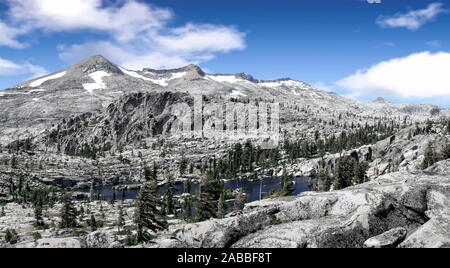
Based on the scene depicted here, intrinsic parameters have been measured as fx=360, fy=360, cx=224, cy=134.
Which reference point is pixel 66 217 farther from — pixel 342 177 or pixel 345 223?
pixel 345 223

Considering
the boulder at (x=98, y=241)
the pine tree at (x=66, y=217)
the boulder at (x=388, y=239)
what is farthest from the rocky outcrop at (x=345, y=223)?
the pine tree at (x=66, y=217)

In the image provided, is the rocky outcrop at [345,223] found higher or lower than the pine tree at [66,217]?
higher

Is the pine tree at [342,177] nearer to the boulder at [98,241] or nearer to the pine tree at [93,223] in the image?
the pine tree at [93,223]

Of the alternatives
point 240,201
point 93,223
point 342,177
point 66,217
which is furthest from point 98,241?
point 240,201

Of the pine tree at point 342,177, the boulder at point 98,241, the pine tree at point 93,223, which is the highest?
the boulder at point 98,241

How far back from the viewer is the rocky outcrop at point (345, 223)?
72.6ft

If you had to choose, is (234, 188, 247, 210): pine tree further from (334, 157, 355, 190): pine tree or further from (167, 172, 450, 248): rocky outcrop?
(167, 172, 450, 248): rocky outcrop

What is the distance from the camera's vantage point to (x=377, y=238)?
862 inches

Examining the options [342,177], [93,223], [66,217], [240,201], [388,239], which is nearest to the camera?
[388,239]

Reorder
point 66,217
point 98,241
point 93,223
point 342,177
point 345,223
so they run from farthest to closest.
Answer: point 342,177
point 66,217
point 93,223
point 98,241
point 345,223

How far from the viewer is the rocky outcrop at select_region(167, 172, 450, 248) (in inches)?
872

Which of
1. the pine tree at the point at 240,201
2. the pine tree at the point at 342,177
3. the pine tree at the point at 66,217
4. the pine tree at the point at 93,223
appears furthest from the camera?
the pine tree at the point at 240,201

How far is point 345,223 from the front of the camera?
23.7 m
